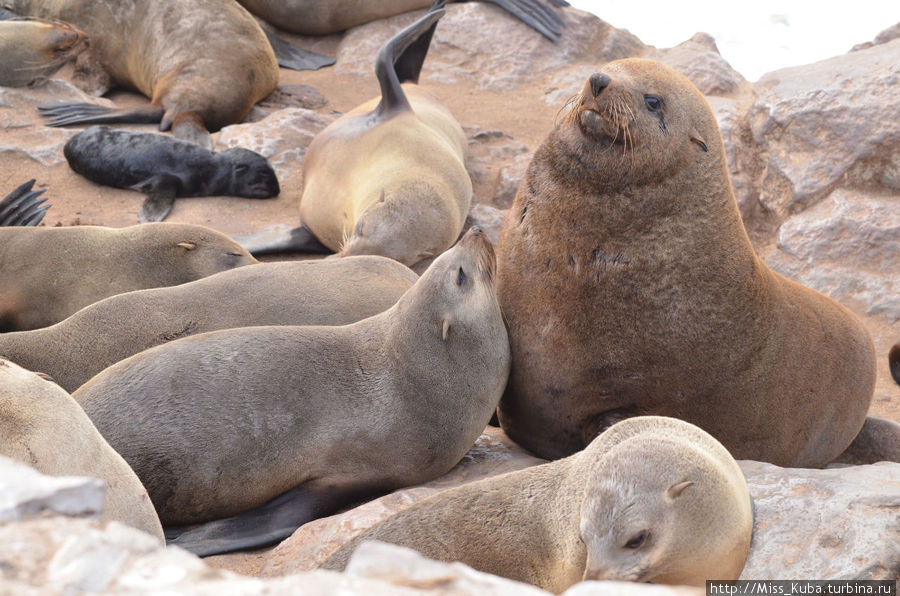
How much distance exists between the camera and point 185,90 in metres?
7.66

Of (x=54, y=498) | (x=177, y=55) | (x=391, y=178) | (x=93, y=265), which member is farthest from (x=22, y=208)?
(x=54, y=498)

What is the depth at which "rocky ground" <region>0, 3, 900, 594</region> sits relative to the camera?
18.1ft

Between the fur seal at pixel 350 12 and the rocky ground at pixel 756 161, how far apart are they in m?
0.60

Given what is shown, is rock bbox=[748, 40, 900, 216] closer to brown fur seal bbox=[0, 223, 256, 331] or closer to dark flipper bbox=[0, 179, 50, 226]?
brown fur seal bbox=[0, 223, 256, 331]

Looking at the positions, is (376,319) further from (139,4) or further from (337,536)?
A: (139,4)

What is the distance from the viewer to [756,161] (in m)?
6.36

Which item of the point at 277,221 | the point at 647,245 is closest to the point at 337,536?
the point at 647,245

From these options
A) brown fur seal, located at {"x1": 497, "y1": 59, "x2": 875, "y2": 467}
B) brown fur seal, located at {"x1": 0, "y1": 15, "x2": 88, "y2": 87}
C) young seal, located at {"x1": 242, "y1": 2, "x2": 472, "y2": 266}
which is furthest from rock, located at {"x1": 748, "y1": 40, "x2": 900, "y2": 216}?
brown fur seal, located at {"x1": 0, "y1": 15, "x2": 88, "y2": 87}

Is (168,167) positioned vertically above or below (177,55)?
below

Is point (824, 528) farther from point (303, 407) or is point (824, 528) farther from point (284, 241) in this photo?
point (284, 241)

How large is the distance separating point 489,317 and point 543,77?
5808 millimetres

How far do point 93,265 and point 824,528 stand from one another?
3441mm

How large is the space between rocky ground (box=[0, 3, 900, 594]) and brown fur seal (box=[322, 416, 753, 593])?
12.6 inches

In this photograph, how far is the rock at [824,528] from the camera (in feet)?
8.01
